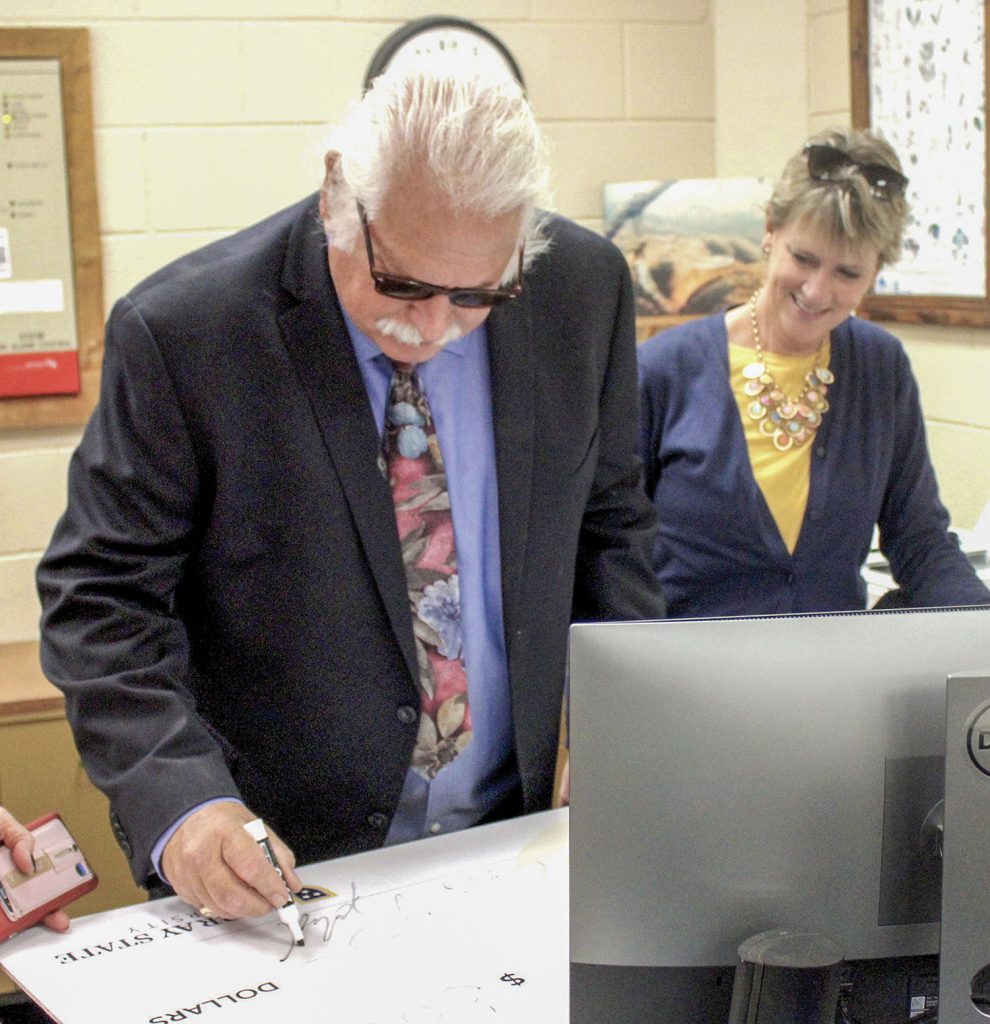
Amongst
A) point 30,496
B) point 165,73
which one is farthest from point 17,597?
point 165,73

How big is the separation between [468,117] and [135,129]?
1846mm

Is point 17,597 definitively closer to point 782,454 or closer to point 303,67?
point 303,67

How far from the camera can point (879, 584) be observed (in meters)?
2.52

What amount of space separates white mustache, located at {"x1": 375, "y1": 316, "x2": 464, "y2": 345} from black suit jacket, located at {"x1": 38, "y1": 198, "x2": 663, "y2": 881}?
0.26 feet

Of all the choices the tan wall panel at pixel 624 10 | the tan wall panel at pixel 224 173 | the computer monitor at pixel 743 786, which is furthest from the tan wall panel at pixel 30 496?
the computer monitor at pixel 743 786

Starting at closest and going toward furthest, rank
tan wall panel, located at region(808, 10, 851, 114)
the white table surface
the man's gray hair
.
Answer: the white table surface, the man's gray hair, tan wall panel, located at region(808, 10, 851, 114)

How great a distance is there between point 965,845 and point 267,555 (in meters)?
0.80

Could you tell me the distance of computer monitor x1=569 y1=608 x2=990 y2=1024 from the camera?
3.31 ft

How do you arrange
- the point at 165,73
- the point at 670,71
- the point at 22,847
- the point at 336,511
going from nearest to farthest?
the point at 22,847, the point at 336,511, the point at 165,73, the point at 670,71

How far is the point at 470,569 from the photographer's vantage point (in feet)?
5.18

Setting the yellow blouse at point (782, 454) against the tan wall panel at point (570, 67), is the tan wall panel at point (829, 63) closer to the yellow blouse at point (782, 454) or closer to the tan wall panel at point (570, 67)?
the tan wall panel at point (570, 67)

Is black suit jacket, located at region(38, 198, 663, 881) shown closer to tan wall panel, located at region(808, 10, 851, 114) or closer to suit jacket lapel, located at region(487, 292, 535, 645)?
suit jacket lapel, located at region(487, 292, 535, 645)

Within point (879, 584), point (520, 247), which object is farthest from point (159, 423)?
point (879, 584)

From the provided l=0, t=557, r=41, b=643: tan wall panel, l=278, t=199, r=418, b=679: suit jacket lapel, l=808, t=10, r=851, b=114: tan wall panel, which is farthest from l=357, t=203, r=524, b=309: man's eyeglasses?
l=808, t=10, r=851, b=114: tan wall panel
